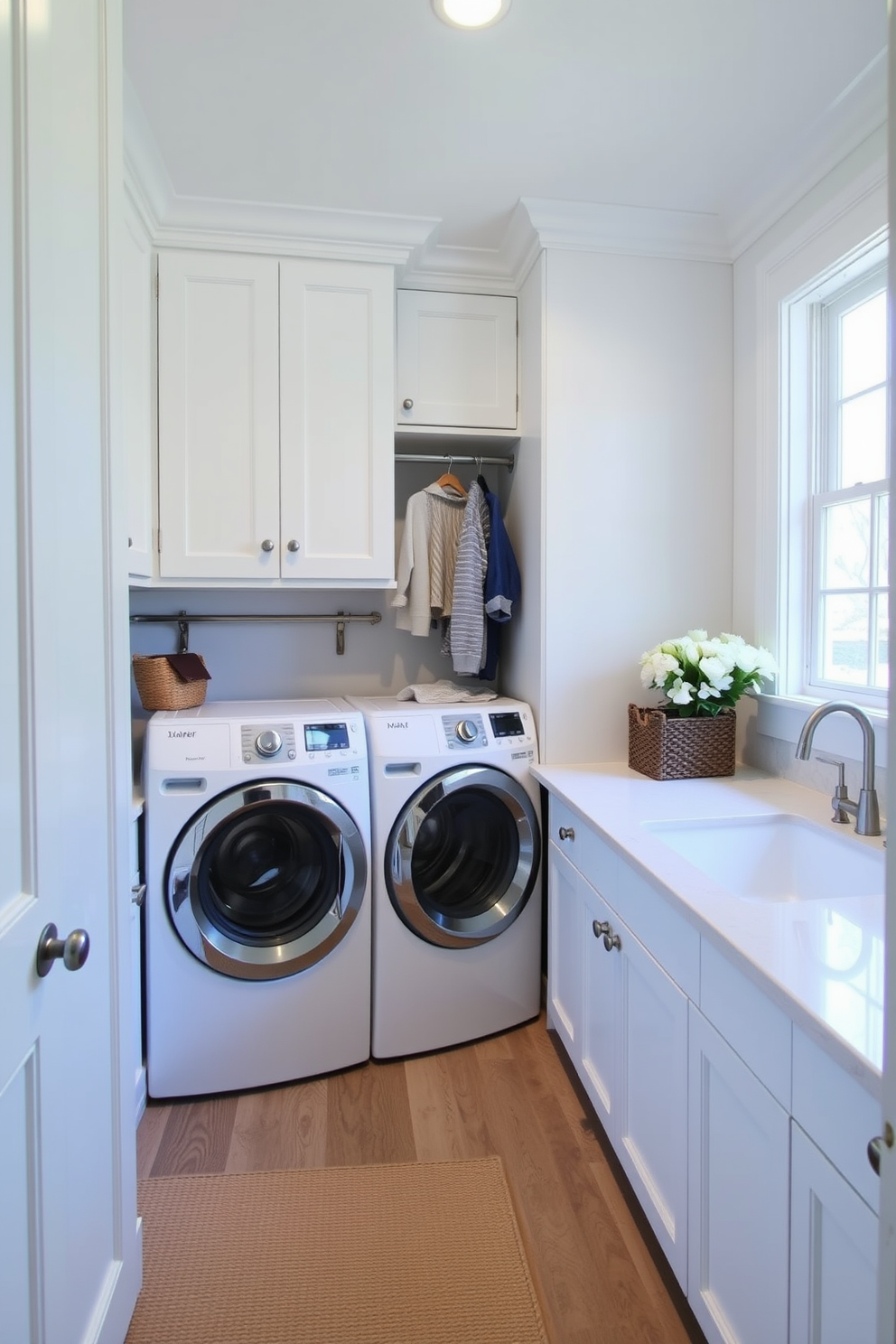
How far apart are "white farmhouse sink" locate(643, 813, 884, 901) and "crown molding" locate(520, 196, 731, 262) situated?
1.69 m

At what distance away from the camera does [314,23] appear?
1.41m

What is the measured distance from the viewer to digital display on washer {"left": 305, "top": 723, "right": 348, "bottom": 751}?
195 centimetres

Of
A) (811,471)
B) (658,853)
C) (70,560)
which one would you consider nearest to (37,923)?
(70,560)

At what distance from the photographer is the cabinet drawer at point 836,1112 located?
785mm

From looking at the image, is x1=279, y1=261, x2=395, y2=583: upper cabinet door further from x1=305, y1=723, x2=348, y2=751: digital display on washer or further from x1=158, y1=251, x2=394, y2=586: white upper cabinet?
x1=305, y1=723, x2=348, y2=751: digital display on washer

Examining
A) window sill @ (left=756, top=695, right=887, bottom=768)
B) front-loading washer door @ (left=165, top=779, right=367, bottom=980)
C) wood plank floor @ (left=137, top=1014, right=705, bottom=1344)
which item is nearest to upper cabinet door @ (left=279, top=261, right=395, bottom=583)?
front-loading washer door @ (left=165, top=779, right=367, bottom=980)

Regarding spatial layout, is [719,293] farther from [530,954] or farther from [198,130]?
[530,954]

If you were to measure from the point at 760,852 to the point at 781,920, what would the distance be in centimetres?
57

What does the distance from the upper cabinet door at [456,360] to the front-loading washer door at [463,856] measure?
118cm

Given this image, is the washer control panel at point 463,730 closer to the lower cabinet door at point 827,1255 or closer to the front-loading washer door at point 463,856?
the front-loading washer door at point 463,856

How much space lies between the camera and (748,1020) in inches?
40.3

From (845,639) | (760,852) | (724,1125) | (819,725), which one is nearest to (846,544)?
(845,639)

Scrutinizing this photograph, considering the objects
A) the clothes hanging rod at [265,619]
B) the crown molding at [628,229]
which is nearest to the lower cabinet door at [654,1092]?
the clothes hanging rod at [265,619]

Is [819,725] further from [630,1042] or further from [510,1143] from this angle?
[510,1143]
